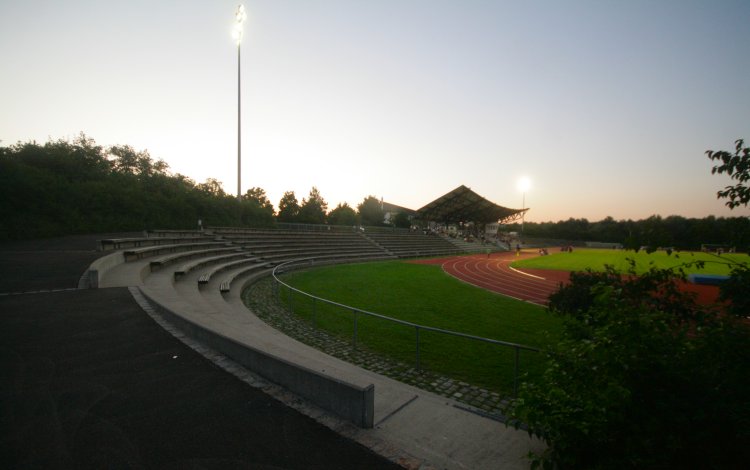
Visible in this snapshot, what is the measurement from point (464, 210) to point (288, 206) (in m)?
38.7

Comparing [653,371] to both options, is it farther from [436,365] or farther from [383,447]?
[436,365]

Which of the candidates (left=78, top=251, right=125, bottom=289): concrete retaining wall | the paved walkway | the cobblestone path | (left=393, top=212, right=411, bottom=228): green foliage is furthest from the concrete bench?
(left=393, top=212, right=411, bottom=228): green foliage

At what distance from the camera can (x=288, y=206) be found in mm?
72125

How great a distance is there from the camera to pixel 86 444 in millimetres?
3307

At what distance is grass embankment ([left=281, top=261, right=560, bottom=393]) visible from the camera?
7.33 meters

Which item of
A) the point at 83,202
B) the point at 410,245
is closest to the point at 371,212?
the point at 410,245

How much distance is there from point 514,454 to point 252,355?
3.88 metres

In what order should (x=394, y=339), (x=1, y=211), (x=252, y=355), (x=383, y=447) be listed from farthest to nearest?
(x=1, y=211)
(x=394, y=339)
(x=252, y=355)
(x=383, y=447)

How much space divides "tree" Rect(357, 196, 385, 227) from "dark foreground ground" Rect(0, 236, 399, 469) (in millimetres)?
75157

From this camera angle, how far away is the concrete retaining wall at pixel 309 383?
396cm

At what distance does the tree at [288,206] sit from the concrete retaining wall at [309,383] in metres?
64.2

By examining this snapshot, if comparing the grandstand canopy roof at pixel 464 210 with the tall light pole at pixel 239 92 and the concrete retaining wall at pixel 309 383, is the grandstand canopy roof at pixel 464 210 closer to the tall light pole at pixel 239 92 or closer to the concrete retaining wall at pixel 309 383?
the tall light pole at pixel 239 92

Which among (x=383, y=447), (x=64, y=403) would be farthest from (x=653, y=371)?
(x=64, y=403)

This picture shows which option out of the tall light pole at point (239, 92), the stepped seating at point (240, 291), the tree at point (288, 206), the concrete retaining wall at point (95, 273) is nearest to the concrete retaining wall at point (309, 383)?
the stepped seating at point (240, 291)
